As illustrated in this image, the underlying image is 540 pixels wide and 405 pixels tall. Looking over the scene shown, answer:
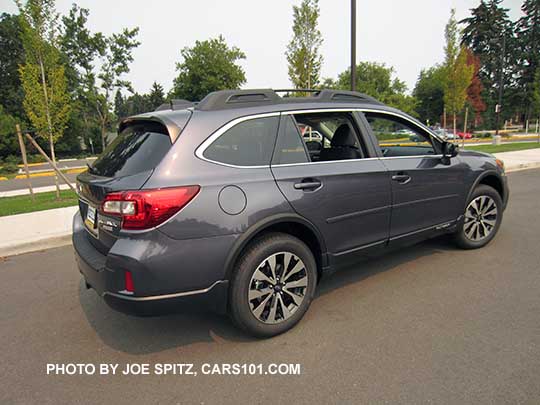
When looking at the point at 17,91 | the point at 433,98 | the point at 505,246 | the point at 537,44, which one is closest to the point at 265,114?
the point at 505,246

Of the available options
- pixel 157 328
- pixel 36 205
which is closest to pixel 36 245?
pixel 157 328

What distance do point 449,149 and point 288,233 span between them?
2132mm

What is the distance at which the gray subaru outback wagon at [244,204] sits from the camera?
219 centimetres

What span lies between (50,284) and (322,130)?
3.46 metres

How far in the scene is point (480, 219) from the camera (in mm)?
4152

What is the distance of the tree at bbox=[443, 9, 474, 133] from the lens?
686 inches

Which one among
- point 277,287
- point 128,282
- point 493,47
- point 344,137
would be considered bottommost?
point 277,287

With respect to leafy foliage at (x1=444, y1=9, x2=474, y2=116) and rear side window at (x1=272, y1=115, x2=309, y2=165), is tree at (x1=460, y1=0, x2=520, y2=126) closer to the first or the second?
leafy foliage at (x1=444, y1=9, x2=474, y2=116)

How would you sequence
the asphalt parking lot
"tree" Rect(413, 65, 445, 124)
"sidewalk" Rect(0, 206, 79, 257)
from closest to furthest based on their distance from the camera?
the asphalt parking lot < "sidewalk" Rect(0, 206, 79, 257) < "tree" Rect(413, 65, 445, 124)

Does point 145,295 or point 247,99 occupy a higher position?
point 247,99

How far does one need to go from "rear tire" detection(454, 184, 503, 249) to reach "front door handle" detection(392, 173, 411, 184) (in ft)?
3.85

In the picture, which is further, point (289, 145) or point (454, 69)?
point (454, 69)

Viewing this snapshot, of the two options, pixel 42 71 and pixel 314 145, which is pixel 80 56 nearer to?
pixel 42 71

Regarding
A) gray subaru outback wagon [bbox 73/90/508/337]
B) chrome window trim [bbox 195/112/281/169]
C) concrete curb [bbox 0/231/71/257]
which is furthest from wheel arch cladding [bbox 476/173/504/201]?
concrete curb [bbox 0/231/71/257]
